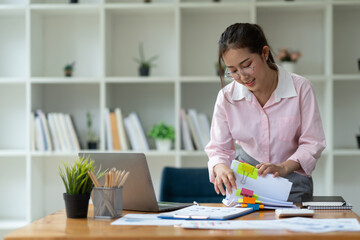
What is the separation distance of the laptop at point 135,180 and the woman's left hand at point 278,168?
12.5 inches

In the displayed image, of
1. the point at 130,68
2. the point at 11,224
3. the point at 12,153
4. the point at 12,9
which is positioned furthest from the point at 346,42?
the point at 11,224

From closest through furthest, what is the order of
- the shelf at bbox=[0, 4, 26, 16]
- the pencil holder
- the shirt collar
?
the pencil holder
the shirt collar
the shelf at bbox=[0, 4, 26, 16]

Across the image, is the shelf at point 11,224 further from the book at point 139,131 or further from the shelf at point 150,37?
the shelf at point 150,37

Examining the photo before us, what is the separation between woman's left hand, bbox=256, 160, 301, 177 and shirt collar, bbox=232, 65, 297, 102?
28cm

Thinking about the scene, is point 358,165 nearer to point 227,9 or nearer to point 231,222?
point 227,9

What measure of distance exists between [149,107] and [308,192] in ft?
6.39

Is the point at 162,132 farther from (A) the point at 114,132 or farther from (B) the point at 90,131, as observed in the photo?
(B) the point at 90,131

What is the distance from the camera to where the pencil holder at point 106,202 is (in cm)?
164

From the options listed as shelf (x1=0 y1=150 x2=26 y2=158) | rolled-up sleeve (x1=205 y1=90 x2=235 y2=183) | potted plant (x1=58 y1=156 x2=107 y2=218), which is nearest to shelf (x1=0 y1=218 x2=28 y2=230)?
shelf (x1=0 y1=150 x2=26 y2=158)

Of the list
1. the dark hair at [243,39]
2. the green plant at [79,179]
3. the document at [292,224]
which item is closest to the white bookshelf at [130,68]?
the dark hair at [243,39]

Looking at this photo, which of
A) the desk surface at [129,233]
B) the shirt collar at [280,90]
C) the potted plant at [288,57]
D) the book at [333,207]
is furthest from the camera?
the potted plant at [288,57]

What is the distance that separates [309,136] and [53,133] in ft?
6.86

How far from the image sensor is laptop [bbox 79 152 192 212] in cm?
172

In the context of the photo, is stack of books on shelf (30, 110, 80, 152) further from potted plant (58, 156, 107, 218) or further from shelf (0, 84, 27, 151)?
potted plant (58, 156, 107, 218)
